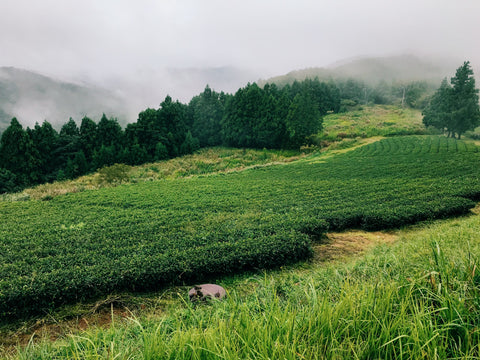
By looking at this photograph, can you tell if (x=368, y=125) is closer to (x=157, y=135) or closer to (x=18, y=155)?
(x=157, y=135)

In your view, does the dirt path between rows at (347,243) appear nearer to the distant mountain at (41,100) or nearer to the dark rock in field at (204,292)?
the dark rock in field at (204,292)

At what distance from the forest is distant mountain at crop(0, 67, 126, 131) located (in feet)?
379

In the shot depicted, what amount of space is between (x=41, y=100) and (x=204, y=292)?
8255 inches

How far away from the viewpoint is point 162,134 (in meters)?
42.5

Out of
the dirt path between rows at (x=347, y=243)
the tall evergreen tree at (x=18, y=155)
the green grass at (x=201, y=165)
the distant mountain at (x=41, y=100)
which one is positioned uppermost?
the distant mountain at (x=41, y=100)

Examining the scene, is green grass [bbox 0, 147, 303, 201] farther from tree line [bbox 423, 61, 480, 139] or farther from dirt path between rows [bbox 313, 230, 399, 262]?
dirt path between rows [bbox 313, 230, 399, 262]

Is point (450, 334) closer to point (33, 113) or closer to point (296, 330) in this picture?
point (296, 330)

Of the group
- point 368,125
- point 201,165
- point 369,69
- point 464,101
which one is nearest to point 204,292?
point 201,165

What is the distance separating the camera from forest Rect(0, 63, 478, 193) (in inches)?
1319

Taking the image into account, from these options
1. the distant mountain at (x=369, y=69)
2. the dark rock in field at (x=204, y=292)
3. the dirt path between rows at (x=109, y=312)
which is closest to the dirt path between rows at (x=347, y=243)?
the dirt path between rows at (x=109, y=312)

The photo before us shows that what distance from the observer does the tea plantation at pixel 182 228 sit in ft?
19.9

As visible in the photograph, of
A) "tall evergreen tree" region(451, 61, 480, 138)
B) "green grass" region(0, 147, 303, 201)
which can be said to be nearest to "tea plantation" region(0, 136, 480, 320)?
"green grass" region(0, 147, 303, 201)

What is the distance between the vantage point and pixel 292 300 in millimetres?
3059

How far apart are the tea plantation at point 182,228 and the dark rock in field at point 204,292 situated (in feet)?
Answer: 3.19
